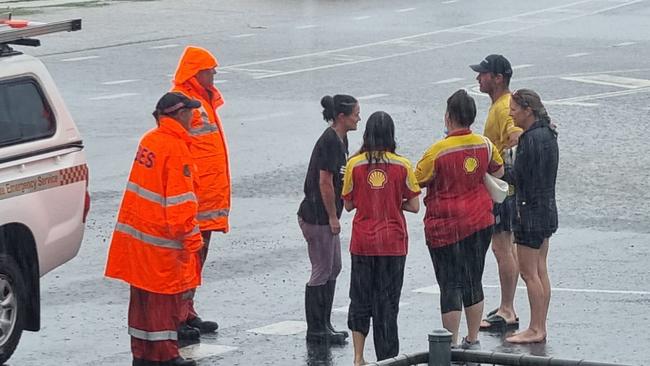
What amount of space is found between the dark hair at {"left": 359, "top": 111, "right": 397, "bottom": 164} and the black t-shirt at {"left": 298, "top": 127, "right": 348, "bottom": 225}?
726 millimetres

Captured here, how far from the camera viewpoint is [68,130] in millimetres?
10703

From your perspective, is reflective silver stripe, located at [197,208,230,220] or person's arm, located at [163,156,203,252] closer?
person's arm, located at [163,156,203,252]

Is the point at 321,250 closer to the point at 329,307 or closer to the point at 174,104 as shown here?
the point at 329,307

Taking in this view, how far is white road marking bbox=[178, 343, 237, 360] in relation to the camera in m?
10.3

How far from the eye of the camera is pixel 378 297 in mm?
9703

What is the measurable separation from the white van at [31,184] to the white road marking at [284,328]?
4.65ft

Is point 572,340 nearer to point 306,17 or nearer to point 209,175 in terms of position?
point 209,175

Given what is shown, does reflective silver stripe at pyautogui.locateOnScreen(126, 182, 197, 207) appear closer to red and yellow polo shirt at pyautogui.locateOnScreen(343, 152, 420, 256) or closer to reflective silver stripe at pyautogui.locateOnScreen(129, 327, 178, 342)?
reflective silver stripe at pyautogui.locateOnScreen(129, 327, 178, 342)

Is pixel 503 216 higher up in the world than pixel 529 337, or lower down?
higher up

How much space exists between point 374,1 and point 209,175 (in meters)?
30.2

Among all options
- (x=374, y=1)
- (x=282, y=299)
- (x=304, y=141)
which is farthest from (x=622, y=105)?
(x=374, y=1)

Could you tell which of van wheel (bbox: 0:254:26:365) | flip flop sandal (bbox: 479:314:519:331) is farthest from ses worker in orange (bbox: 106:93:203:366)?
flip flop sandal (bbox: 479:314:519:331)

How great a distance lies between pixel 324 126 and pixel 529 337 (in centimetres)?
1054

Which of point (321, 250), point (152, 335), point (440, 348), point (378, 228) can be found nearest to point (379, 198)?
point (378, 228)
